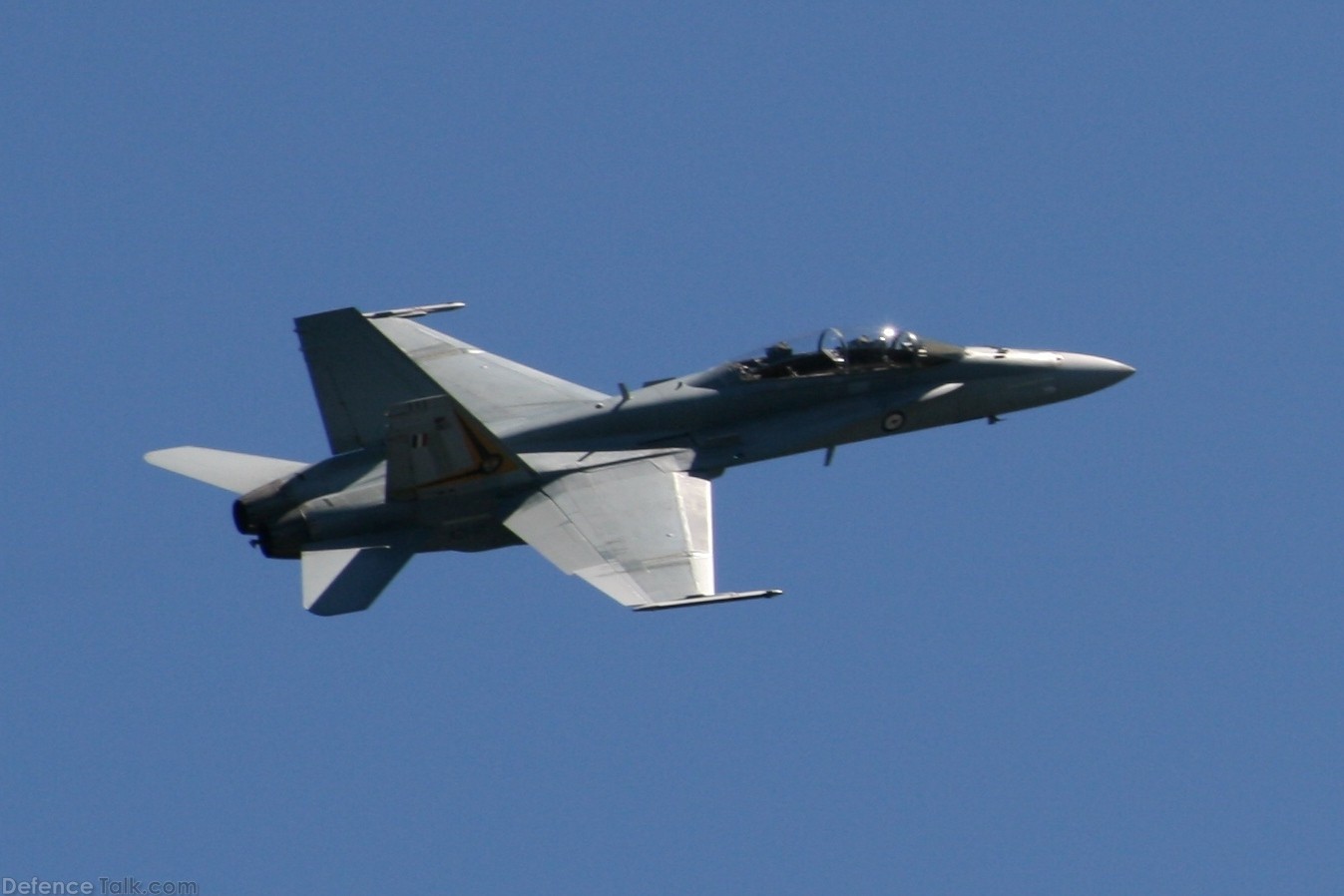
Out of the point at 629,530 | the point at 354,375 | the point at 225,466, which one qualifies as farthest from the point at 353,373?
the point at 629,530

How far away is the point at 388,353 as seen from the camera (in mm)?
38625

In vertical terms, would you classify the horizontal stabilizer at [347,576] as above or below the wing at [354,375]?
below

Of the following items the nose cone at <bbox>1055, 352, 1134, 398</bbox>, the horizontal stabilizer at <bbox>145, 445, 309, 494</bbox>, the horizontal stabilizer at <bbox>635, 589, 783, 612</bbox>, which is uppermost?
the nose cone at <bbox>1055, 352, 1134, 398</bbox>

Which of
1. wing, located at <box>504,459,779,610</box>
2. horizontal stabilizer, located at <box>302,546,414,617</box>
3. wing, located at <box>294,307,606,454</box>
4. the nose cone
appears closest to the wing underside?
wing, located at <box>504,459,779,610</box>

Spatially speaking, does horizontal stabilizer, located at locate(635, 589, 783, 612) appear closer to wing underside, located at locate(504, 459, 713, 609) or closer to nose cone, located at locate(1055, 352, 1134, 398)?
wing underside, located at locate(504, 459, 713, 609)

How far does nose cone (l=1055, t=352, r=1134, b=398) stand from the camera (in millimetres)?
40750

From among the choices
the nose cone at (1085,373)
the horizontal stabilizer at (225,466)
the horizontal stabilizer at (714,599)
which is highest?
the nose cone at (1085,373)

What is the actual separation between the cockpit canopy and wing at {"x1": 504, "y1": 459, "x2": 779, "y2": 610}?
2365 millimetres

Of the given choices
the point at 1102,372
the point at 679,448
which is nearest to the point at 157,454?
the point at 679,448

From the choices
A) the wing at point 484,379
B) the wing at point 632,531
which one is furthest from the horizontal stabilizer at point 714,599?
the wing at point 484,379

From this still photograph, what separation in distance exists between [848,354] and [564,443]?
446cm

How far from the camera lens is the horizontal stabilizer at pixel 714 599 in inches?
1348

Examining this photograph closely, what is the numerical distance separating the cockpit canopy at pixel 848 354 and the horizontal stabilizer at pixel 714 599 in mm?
5707

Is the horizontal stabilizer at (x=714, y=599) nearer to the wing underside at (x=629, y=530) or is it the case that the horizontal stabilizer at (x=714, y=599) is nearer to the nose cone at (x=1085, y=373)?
the wing underside at (x=629, y=530)
